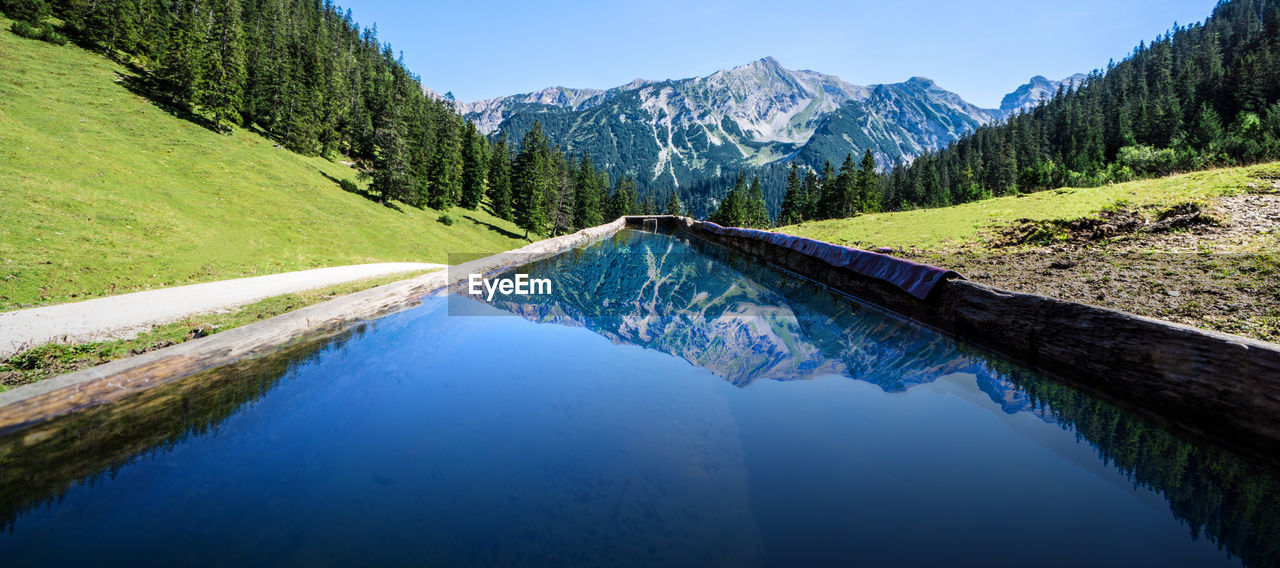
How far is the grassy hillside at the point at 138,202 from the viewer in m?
12.9

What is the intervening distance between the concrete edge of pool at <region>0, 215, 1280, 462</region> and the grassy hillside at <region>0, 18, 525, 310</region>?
796 cm

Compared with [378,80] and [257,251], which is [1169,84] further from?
[378,80]

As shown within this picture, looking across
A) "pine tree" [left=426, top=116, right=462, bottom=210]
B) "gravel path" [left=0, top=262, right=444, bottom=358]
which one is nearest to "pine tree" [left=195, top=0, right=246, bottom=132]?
"pine tree" [left=426, top=116, right=462, bottom=210]

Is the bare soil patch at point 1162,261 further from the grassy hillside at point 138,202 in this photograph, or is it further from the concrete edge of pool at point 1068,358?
the grassy hillside at point 138,202

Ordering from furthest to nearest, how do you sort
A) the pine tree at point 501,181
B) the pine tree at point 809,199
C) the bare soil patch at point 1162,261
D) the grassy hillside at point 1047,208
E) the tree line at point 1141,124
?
the pine tree at point 809,199
the tree line at point 1141,124
the pine tree at point 501,181
the grassy hillside at point 1047,208
the bare soil patch at point 1162,261

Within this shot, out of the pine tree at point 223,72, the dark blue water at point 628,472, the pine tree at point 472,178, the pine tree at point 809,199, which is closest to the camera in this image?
the dark blue water at point 628,472

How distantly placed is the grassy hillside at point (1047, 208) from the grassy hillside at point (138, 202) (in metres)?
25.3

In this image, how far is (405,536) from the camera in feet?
9.43

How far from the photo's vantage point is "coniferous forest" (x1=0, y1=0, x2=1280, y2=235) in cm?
3978

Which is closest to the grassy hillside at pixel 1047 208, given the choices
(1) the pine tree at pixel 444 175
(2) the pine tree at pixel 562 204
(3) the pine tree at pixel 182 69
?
(1) the pine tree at pixel 444 175

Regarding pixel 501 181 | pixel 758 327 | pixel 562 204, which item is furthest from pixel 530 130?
pixel 758 327

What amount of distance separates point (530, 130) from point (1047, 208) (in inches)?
2413

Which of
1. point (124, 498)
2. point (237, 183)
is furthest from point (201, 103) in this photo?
point (124, 498)

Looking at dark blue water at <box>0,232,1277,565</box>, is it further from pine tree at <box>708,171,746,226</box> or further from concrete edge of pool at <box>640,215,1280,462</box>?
pine tree at <box>708,171,746,226</box>
